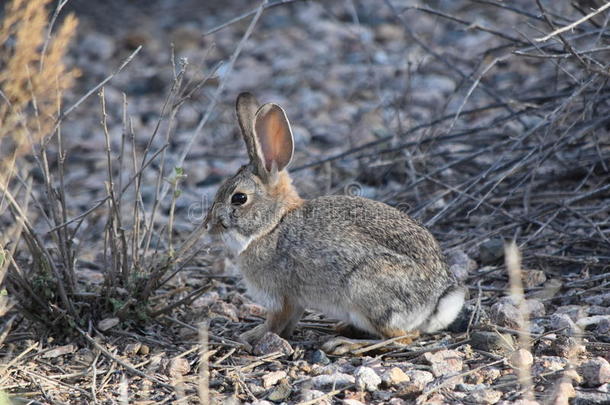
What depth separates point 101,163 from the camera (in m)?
8.61

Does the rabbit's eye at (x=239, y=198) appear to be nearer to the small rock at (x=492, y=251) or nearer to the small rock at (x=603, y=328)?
the small rock at (x=492, y=251)

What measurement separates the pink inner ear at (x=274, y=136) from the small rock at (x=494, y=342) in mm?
1432

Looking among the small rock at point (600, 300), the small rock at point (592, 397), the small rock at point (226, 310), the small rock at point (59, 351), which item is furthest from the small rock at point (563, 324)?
the small rock at point (59, 351)

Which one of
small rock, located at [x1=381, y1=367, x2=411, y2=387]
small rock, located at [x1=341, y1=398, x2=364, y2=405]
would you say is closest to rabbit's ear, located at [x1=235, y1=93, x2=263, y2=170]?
small rock, located at [x1=381, y1=367, x2=411, y2=387]

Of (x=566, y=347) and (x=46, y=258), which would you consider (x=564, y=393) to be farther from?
(x=46, y=258)

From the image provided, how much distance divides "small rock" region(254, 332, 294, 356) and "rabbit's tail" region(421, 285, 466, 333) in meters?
0.70

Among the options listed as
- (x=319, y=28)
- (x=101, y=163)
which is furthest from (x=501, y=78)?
(x=101, y=163)

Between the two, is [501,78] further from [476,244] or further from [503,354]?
[503,354]

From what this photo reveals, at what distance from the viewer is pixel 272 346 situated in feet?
14.6

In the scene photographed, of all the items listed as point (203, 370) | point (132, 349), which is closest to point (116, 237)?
point (132, 349)

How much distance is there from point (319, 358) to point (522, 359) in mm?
990

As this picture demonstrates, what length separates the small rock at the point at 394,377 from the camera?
155 inches

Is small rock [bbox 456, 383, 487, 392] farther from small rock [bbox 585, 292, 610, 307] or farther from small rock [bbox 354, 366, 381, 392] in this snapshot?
small rock [bbox 585, 292, 610, 307]

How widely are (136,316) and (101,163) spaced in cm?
411
